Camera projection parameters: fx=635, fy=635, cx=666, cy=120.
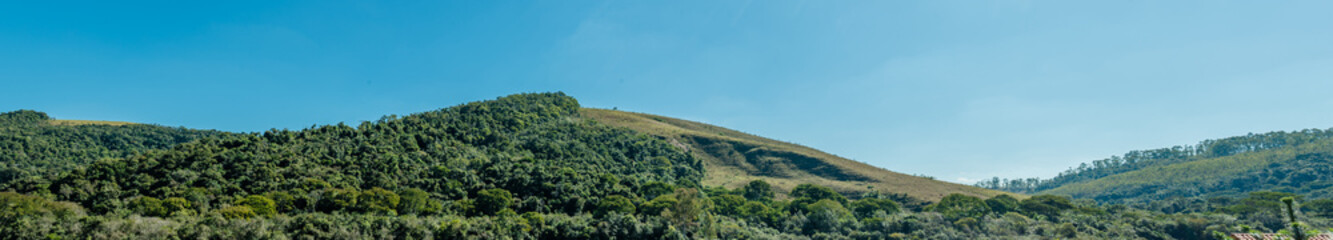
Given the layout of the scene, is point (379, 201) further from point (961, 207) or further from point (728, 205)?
point (961, 207)

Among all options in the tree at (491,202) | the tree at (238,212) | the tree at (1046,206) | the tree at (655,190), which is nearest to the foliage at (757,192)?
the tree at (655,190)

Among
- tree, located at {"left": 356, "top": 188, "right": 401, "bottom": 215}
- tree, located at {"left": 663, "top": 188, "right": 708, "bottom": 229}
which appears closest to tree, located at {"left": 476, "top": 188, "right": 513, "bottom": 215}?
tree, located at {"left": 356, "top": 188, "right": 401, "bottom": 215}

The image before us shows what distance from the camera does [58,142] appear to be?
138250 millimetres

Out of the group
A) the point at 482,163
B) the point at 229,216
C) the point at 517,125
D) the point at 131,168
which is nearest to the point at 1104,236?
the point at 482,163

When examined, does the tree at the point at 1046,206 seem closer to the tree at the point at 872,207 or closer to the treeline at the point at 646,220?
the treeline at the point at 646,220

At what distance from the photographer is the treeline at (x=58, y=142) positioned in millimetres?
118750

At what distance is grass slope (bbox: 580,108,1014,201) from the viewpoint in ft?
432

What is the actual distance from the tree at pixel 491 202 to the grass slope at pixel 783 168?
195ft

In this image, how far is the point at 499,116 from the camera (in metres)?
151

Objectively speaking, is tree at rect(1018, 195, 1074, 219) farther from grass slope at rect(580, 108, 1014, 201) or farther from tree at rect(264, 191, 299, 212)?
tree at rect(264, 191, 299, 212)

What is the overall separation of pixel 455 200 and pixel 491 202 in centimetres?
670

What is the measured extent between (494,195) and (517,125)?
67.8 m

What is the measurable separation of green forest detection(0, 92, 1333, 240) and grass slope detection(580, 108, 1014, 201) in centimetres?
814

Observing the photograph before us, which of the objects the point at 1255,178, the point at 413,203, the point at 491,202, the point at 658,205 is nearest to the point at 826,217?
the point at 658,205
